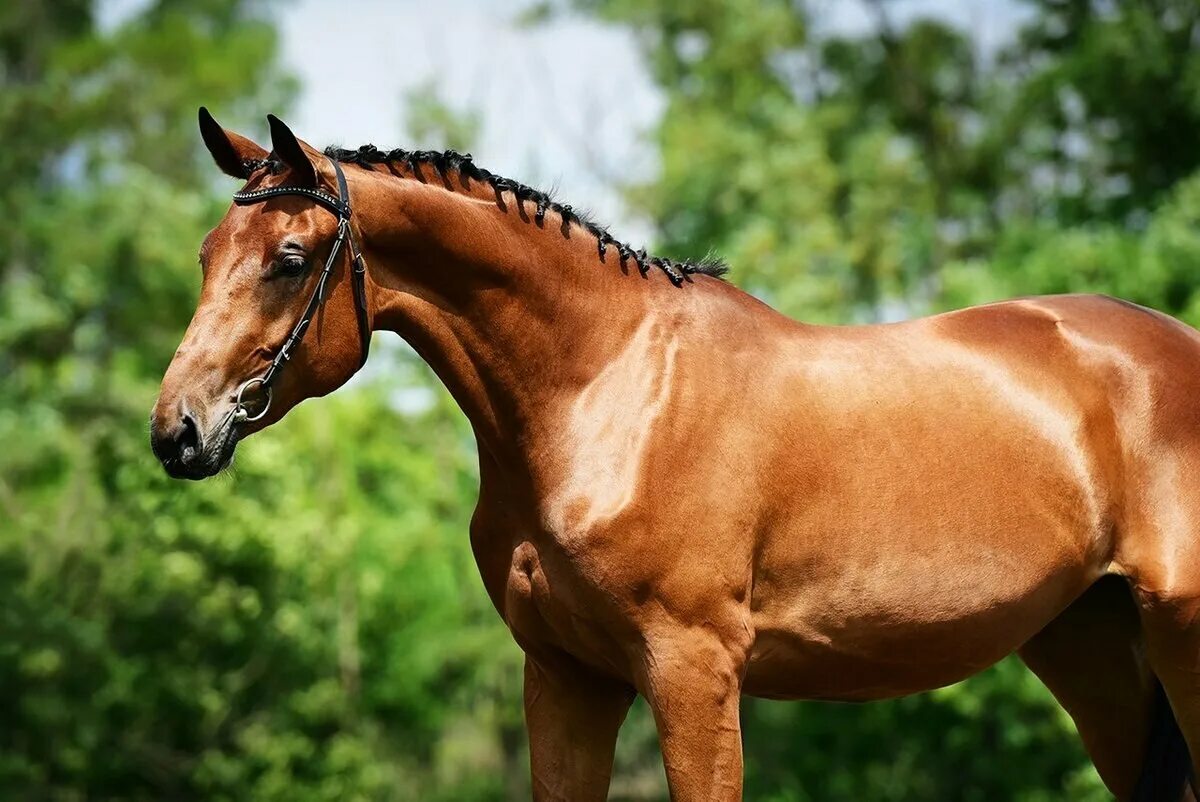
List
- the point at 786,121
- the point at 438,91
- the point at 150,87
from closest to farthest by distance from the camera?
the point at 438,91, the point at 786,121, the point at 150,87

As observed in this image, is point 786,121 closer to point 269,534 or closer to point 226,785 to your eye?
point 269,534

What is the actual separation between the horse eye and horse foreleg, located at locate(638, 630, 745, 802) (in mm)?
1462

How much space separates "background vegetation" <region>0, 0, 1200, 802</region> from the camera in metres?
17.6

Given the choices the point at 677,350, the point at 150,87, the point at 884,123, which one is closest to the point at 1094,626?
the point at 677,350

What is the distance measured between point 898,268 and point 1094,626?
61.2 ft

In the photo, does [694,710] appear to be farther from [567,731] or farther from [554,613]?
[567,731]

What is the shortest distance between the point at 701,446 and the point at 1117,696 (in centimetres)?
202

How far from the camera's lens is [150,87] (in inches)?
1112

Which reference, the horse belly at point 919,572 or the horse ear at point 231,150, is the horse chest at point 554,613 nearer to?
the horse belly at point 919,572

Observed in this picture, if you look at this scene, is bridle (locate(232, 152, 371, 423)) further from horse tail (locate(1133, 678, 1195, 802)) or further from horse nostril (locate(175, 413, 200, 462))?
horse tail (locate(1133, 678, 1195, 802))

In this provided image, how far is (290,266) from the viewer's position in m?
3.87

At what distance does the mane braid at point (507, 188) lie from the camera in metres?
4.25

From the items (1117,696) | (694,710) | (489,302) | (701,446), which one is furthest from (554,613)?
(1117,696)

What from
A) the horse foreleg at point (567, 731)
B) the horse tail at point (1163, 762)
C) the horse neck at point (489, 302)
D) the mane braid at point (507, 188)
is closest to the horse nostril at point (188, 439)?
the horse neck at point (489, 302)
